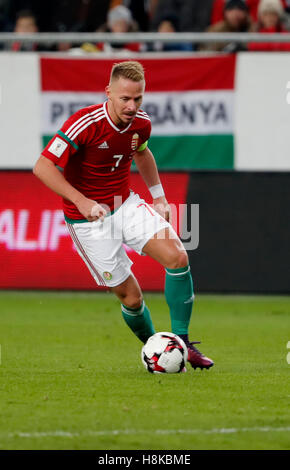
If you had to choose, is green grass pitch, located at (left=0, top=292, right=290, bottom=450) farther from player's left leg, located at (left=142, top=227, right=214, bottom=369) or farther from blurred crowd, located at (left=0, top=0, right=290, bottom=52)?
blurred crowd, located at (left=0, top=0, right=290, bottom=52)

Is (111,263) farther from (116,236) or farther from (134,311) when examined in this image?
(134,311)

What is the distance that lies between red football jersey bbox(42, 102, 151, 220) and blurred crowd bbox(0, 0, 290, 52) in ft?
23.1

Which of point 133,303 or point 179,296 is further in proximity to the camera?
point 133,303

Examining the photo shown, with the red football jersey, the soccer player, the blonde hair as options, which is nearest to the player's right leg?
the soccer player

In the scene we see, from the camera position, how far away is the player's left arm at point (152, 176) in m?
7.79

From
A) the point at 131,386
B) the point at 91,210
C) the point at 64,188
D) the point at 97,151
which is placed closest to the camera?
the point at 131,386

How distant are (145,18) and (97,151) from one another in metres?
8.98

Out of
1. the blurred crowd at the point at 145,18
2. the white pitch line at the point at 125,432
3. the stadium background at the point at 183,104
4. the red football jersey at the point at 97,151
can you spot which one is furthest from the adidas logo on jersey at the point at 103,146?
the blurred crowd at the point at 145,18

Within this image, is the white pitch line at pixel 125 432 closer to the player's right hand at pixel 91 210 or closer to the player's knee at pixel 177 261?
the player's right hand at pixel 91 210

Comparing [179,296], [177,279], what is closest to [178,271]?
[177,279]

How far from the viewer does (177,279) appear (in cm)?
718

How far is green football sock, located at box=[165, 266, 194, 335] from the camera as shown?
718cm

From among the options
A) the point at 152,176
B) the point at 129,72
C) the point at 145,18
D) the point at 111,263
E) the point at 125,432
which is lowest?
the point at 125,432

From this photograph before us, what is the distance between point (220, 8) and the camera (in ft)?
50.1
